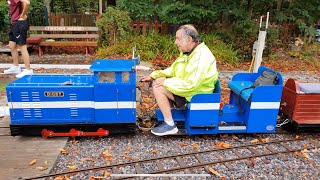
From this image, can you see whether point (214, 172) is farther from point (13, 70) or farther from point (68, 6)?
point (68, 6)

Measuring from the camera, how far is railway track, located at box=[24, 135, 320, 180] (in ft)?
12.4

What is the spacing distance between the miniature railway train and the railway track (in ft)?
0.96

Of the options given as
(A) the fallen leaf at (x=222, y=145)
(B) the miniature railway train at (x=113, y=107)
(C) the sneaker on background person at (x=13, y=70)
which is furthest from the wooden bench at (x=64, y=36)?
(A) the fallen leaf at (x=222, y=145)

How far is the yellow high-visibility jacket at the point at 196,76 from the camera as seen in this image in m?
4.41

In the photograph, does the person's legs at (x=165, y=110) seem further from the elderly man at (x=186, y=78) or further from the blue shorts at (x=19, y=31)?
the blue shorts at (x=19, y=31)

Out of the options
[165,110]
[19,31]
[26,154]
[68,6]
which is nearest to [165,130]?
[165,110]

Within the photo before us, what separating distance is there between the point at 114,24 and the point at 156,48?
67.2 inches

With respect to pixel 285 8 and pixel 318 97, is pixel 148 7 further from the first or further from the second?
pixel 318 97

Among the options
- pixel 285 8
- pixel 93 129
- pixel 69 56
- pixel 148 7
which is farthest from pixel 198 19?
pixel 93 129

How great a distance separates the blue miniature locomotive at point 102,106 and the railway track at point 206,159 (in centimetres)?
34

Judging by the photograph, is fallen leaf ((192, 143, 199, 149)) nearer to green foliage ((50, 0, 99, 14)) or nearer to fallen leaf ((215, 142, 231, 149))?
fallen leaf ((215, 142, 231, 149))

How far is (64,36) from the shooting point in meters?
11.1

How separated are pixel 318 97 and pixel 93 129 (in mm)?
3618

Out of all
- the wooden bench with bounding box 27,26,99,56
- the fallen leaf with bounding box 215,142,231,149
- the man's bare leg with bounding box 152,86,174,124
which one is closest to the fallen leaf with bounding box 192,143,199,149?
the fallen leaf with bounding box 215,142,231,149
